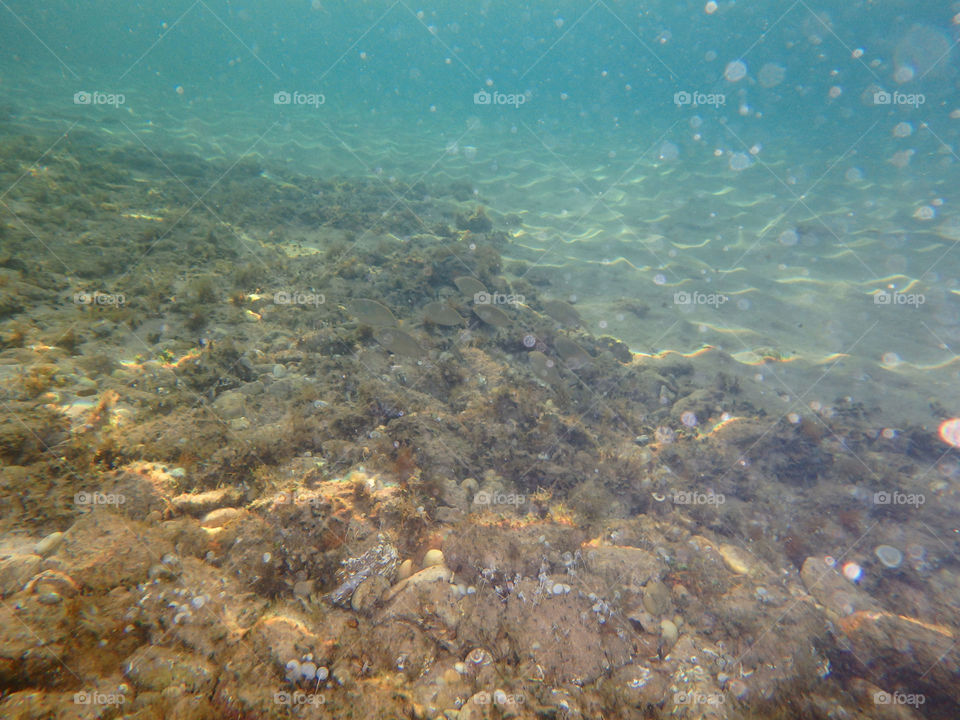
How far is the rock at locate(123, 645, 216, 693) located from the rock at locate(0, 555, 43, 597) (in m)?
0.74

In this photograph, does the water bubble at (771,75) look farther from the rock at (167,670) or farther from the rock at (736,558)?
the rock at (167,670)

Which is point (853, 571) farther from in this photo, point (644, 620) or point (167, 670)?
point (167, 670)

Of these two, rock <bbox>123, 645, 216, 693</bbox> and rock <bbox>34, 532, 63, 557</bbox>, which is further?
rock <bbox>34, 532, 63, 557</bbox>

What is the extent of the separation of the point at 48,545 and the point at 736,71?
99310mm

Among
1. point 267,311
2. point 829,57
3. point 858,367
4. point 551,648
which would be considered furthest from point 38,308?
point 829,57

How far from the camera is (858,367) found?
7.93 m

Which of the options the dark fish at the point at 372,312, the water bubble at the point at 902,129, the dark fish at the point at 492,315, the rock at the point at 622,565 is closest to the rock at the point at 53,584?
the rock at the point at 622,565

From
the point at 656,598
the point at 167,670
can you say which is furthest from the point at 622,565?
the point at 167,670

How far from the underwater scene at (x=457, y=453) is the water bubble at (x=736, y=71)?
7712 centimetres

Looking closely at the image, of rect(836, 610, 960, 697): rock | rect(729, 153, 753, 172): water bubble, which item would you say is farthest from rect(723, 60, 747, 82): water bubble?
rect(836, 610, 960, 697): rock

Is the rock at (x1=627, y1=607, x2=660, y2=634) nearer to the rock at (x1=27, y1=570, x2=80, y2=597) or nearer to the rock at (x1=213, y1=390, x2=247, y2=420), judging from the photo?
the rock at (x1=27, y1=570, x2=80, y2=597)

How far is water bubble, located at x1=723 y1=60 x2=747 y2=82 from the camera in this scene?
6988 cm

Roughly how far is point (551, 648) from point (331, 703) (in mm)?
1292

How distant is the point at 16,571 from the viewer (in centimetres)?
223
